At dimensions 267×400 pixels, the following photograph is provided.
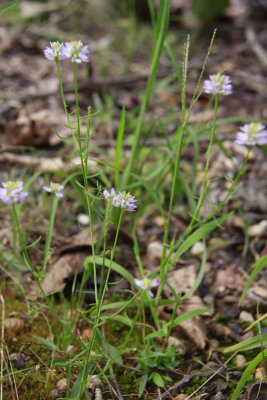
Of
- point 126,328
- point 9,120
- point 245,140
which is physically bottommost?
point 126,328

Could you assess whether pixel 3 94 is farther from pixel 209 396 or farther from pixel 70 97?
pixel 209 396

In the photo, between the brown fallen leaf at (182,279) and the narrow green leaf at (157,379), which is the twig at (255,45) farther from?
the narrow green leaf at (157,379)

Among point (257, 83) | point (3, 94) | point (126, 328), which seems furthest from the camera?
point (257, 83)

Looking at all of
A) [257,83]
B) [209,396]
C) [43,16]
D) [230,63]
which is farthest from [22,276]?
[43,16]

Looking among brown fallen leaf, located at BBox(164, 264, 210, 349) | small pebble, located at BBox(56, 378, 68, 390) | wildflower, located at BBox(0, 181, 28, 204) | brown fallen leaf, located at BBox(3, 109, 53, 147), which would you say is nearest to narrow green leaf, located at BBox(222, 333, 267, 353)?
brown fallen leaf, located at BBox(164, 264, 210, 349)

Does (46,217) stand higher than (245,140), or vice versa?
(245,140)

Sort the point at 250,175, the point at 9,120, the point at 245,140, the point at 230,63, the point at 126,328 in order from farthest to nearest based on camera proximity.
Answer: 1. the point at 230,63
2. the point at 9,120
3. the point at 250,175
4. the point at 126,328
5. the point at 245,140

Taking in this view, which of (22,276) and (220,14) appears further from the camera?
(220,14)

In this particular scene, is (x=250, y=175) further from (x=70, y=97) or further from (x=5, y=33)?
(x=5, y=33)

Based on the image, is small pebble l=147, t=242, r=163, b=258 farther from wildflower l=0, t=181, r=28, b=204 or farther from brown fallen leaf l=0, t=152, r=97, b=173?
wildflower l=0, t=181, r=28, b=204
